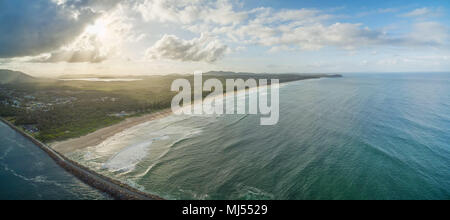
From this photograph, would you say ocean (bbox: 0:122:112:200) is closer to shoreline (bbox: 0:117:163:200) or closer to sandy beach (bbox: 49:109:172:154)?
shoreline (bbox: 0:117:163:200)

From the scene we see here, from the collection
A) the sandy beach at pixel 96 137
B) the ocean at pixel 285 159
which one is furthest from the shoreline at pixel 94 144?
the ocean at pixel 285 159

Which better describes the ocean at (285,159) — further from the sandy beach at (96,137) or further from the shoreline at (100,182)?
the sandy beach at (96,137)

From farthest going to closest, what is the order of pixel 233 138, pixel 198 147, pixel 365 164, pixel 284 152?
pixel 233 138
pixel 198 147
pixel 284 152
pixel 365 164

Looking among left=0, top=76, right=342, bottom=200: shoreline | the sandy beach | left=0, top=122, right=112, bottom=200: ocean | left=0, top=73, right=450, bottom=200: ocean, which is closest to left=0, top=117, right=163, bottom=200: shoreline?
left=0, top=76, right=342, bottom=200: shoreline

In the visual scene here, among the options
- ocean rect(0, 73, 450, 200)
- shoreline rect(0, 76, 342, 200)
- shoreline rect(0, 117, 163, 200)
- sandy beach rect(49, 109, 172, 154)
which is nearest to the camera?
shoreline rect(0, 117, 163, 200)
